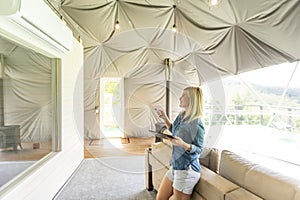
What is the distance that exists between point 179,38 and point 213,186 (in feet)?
13.3

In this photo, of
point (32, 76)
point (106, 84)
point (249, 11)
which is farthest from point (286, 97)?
point (106, 84)

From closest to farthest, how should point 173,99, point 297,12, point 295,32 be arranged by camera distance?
point 297,12 < point 295,32 < point 173,99

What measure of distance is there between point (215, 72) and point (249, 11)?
2904 mm

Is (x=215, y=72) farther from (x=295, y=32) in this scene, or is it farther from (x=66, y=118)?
(x=66, y=118)

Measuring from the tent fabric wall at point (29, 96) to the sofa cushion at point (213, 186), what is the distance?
2.35 metres

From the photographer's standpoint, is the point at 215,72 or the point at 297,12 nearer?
the point at 297,12

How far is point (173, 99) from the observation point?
7.80 meters

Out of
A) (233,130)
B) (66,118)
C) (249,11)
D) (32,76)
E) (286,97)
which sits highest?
(249,11)

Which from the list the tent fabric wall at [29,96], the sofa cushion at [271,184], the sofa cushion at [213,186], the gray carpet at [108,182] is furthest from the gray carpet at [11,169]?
the sofa cushion at [271,184]

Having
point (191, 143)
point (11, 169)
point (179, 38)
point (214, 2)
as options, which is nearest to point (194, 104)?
point (191, 143)

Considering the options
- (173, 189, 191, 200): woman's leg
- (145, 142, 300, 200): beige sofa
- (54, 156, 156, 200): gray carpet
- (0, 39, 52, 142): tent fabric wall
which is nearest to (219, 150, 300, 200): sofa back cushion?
(145, 142, 300, 200): beige sofa

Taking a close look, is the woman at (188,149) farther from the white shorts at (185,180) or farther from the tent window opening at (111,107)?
the tent window opening at (111,107)

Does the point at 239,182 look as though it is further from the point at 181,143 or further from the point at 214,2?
the point at 214,2

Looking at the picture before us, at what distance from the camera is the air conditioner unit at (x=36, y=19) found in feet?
4.95
